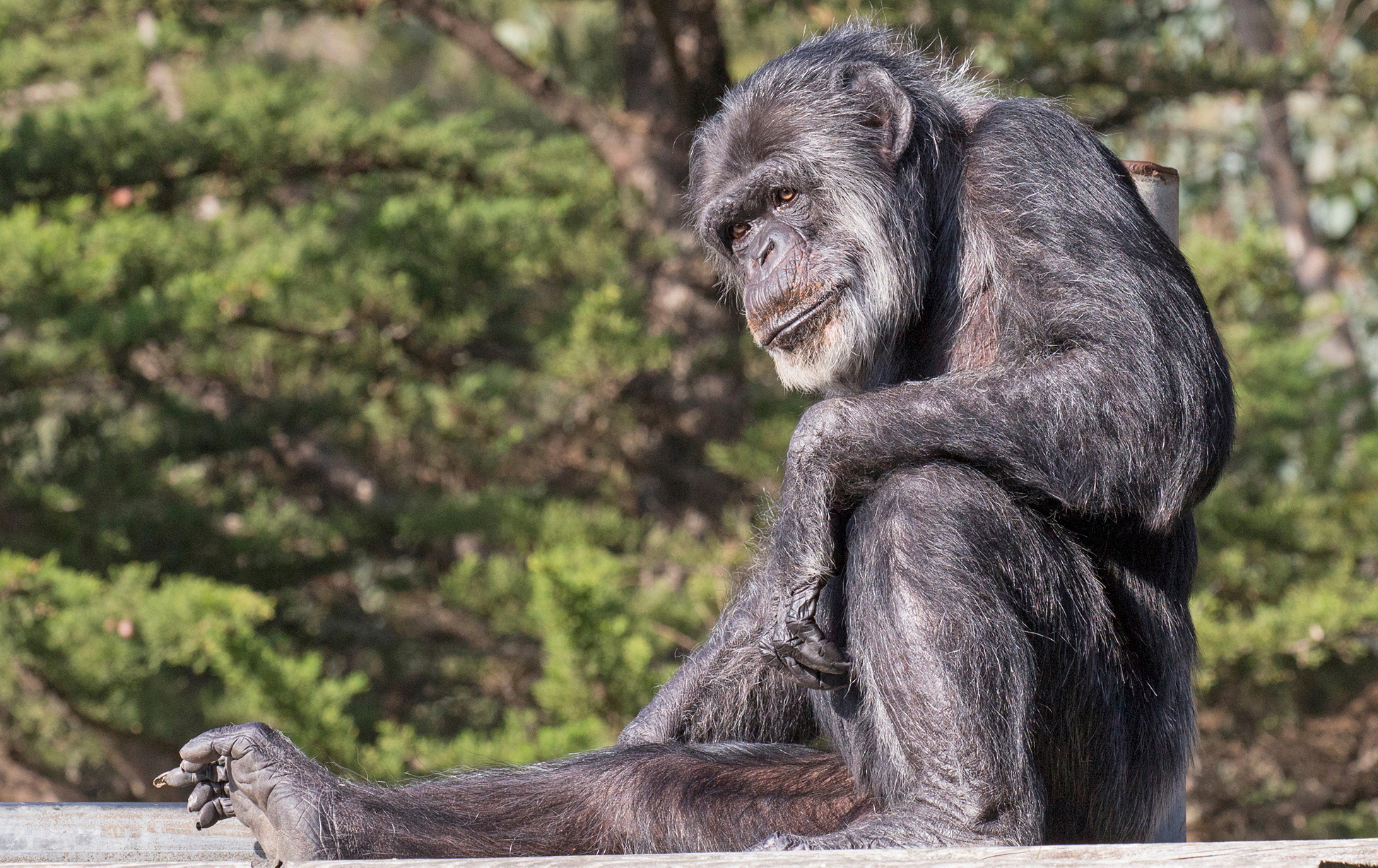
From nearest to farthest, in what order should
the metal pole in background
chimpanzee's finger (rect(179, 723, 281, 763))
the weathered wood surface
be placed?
the weathered wood surface → chimpanzee's finger (rect(179, 723, 281, 763)) → the metal pole in background

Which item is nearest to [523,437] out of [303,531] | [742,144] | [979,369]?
[303,531]

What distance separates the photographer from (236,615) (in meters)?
5.36


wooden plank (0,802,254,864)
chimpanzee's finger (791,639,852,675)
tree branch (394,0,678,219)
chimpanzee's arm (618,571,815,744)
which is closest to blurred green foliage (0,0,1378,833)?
tree branch (394,0,678,219)

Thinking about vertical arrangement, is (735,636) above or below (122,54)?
below

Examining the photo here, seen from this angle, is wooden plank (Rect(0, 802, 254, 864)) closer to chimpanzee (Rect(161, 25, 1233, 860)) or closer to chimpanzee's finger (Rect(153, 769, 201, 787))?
chimpanzee's finger (Rect(153, 769, 201, 787))

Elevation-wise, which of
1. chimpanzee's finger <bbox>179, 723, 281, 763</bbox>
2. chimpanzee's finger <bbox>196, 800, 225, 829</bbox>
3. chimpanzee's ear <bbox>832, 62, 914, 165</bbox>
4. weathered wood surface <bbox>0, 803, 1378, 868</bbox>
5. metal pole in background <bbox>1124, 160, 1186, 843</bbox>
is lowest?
weathered wood surface <bbox>0, 803, 1378, 868</bbox>

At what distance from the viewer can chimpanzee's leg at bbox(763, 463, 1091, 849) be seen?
2.29 m

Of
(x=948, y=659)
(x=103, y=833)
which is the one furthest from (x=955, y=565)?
(x=103, y=833)

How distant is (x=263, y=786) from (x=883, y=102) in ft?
6.38

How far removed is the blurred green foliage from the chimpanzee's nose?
7.93 feet

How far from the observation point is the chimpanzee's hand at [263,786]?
233 cm

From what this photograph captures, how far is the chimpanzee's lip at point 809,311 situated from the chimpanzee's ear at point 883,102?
0.32 m

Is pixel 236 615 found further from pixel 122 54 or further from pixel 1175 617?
pixel 122 54

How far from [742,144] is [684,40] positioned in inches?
195
